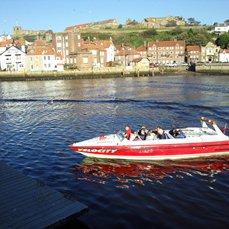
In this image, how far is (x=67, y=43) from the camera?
120 m

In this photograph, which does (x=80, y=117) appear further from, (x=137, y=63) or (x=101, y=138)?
(x=137, y=63)

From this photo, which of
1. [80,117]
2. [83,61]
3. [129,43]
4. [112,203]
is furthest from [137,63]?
[112,203]

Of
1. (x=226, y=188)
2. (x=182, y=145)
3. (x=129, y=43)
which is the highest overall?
(x=129, y=43)

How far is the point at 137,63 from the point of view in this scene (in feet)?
392

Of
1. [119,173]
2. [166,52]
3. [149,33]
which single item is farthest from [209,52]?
[119,173]

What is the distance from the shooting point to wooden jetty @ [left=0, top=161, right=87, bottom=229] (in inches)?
512

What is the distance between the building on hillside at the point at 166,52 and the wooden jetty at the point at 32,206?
405ft

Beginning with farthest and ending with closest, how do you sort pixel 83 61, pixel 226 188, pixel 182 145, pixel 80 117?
pixel 83 61 → pixel 80 117 → pixel 182 145 → pixel 226 188

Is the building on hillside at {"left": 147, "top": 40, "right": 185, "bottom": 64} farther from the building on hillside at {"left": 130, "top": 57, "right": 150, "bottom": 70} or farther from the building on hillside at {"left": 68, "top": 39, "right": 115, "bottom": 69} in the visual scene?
the building on hillside at {"left": 68, "top": 39, "right": 115, "bottom": 69}

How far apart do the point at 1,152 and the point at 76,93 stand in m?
39.3

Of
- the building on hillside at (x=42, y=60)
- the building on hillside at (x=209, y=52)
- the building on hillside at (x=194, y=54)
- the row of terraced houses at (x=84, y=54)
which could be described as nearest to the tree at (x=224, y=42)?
the row of terraced houses at (x=84, y=54)

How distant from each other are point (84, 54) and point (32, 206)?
10135 centimetres

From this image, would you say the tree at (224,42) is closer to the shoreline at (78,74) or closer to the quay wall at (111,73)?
the quay wall at (111,73)

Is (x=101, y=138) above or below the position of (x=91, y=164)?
above
